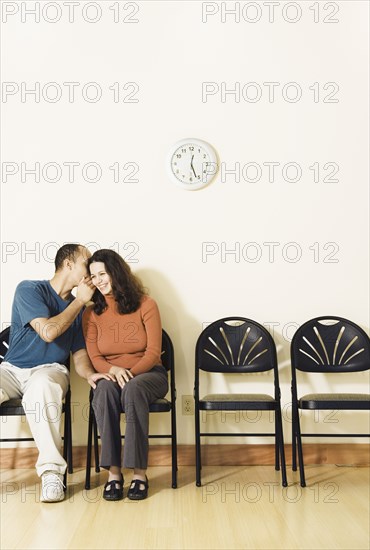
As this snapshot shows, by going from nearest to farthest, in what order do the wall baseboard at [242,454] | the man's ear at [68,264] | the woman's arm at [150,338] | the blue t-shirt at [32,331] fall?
the woman's arm at [150,338]
the blue t-shirt at [32,331]
the man's ear at [68,264]
the wall baseboard at [242,454]

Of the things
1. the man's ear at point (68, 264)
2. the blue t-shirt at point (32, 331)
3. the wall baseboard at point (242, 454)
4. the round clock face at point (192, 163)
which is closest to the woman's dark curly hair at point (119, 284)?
the man's ear at point (68, 264)

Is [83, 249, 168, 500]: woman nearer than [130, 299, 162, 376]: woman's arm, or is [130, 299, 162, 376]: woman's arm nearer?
[83, 249, 168, 500]: woman

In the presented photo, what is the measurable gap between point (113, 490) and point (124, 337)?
2.62ft

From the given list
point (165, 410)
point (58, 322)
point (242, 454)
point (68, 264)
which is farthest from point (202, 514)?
point (68, 264)

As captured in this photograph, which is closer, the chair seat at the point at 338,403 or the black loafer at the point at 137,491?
the black loafer at the point at 137,491

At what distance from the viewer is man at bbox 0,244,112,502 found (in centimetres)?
327

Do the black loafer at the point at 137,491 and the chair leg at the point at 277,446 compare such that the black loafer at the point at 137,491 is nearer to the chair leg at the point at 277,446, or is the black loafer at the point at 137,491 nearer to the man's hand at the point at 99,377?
the man's hand at the point at 99,377

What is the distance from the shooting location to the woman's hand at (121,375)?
336 centimetres

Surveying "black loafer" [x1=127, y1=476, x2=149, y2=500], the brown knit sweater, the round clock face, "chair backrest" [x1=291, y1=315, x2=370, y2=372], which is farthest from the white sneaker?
the round clock face

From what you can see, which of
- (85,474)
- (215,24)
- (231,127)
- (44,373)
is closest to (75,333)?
(44,373)

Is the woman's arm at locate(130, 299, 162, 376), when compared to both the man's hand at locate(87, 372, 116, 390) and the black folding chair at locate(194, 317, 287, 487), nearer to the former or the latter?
the man's hand at locate(87, 372, 116, 390)

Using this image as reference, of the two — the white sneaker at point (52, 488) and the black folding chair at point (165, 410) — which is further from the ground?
the black folding chair at point (165, 410)

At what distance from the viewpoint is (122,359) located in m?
3.56

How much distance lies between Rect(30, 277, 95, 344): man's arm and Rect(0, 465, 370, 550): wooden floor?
31.1 inches
